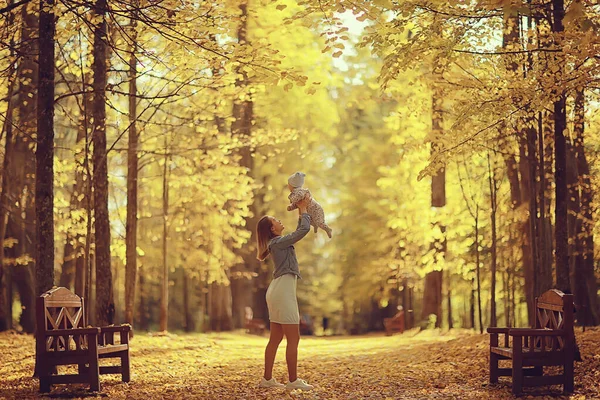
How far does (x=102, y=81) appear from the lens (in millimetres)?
12164

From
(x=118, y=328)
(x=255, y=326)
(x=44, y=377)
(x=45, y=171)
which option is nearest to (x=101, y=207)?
(x=45, y=171)

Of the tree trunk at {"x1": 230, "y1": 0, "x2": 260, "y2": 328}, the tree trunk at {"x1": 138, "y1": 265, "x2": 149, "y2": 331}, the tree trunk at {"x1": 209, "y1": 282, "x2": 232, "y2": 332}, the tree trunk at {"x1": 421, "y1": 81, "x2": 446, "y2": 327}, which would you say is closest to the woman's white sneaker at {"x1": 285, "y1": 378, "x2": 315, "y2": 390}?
the tree trunk at {"x1": 421, "y1": 81, "x2": 446, "y2": 327}

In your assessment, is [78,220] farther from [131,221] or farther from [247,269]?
[247,269]

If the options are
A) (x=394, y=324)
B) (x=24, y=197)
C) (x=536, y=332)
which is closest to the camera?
(x=536, y=332)

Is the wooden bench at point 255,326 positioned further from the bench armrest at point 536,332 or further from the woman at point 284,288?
the bench armrest at point 536,332

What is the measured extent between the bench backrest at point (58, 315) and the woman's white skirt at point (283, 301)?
213 cm

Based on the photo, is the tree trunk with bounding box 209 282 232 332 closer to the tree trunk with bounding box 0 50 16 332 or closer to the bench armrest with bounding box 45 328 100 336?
the tree trunk with bounding box 0 50 16 332

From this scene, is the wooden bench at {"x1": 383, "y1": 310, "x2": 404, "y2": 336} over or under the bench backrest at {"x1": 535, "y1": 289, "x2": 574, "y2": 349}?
under

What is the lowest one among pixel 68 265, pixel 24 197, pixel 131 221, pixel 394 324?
pixel 394 324

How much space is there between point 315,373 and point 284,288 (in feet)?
9.68

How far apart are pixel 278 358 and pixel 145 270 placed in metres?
16.3

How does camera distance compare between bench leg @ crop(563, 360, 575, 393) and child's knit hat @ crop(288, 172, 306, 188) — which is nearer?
bench leg @ crop(563, 360, 575, 393)

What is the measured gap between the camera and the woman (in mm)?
8500

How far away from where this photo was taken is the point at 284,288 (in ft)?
28.1
